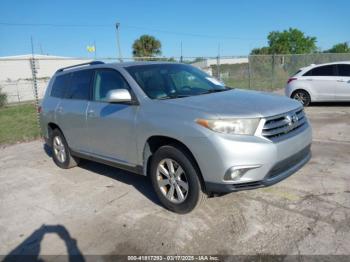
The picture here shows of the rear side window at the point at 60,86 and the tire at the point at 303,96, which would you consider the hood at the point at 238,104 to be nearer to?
the rear side window at the point at 60,86

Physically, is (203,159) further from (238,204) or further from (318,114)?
(318,114)

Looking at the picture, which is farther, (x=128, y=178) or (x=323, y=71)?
(x=323, y=71)

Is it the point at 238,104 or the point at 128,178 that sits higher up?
the point at 238,104

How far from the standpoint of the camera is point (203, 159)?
3.47 m

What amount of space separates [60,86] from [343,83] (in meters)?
8.75

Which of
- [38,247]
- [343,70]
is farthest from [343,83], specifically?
[38,247]

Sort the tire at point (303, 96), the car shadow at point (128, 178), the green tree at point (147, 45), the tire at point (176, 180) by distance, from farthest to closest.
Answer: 1. the green tree at point (147, 45)
2. the tire at point (303, 96)
3. the car shadow at point (128, 178)
4. the tire at point (176, 180)

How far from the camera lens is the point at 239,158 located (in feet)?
11.0

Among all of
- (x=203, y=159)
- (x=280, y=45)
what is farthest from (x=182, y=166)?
(x=280, y=45)

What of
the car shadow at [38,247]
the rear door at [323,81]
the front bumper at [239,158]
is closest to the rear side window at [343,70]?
the rear door at [323,81]

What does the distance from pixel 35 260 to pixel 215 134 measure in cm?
215

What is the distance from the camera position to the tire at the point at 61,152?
19.6 feet

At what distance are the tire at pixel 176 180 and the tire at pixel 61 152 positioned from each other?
8.02 feet

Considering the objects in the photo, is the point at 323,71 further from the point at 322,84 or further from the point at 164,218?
the point at 164,218
